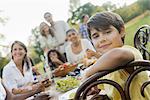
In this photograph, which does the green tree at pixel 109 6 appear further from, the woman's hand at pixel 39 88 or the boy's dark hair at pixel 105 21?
the boy's dark hair at pixel 105 21

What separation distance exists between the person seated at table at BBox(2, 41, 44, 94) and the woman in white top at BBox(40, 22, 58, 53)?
5.95ft

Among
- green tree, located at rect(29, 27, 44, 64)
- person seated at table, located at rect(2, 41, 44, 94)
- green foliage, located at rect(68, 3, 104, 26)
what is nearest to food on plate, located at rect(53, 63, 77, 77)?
person seated at table, located at rect(2, 41, 44, 94)

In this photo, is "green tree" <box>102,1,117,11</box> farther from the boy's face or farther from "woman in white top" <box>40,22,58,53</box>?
the boy's face

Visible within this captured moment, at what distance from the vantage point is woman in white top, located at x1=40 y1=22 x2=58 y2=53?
18.6ft

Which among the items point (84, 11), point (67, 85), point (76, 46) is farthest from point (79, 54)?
point (84, 11)

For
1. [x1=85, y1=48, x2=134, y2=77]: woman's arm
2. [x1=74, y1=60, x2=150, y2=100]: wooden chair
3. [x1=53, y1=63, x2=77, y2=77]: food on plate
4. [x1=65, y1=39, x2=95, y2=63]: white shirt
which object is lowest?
[x1=74, y1=60, x2=150, y2=100]: wooden chair

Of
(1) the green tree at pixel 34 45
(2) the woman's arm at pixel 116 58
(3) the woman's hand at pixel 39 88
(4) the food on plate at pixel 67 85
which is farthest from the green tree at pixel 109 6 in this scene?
(2) the woman's arm at pixel 116 58

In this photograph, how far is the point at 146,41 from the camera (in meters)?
2.41

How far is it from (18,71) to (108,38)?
236 centimetres

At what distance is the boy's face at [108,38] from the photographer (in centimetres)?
140

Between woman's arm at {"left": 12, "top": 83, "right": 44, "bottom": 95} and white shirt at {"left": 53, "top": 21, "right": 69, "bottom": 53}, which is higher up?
white shirt at {"left": 53, "top": 21, "right": 69, "bottom": 53}

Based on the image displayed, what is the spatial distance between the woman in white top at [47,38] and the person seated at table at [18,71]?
1814mm

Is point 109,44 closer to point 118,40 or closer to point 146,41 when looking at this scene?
point 118,40

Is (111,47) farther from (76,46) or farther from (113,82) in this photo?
(76,46)
